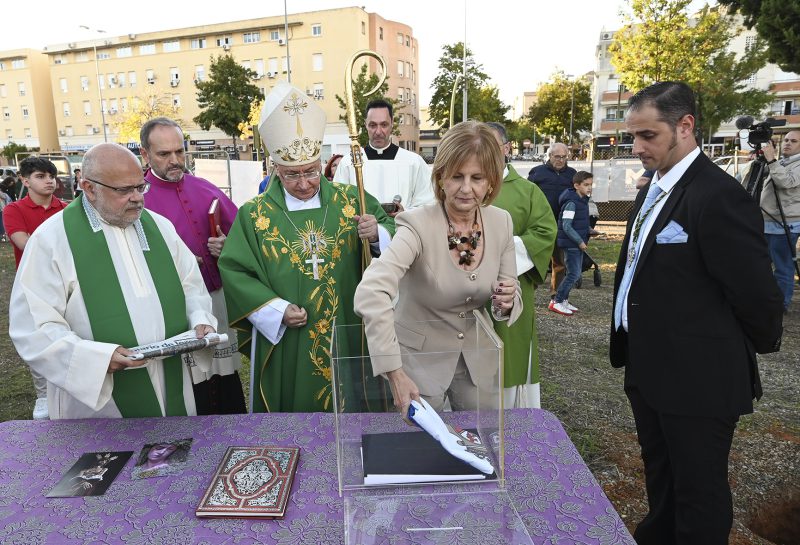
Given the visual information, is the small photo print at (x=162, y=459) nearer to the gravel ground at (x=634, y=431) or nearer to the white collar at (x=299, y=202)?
the white collar at (x=299, y=202)

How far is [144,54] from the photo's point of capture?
48562 millimetres

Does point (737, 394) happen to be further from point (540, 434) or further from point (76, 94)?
point (76, 94)

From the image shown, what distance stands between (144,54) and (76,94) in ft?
32.6

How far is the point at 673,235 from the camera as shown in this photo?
186 centimetres

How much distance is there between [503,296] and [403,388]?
0.58 m

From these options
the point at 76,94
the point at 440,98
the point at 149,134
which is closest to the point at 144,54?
the point at 76,94

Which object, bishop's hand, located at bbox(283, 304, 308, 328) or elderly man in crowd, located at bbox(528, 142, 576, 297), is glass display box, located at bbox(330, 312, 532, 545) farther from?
elderly man in crowd, located at bbox(528, 142, 576, 297)

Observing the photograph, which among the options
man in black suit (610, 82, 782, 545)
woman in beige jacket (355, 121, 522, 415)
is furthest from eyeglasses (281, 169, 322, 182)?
man in black suit (610, 82, 782, 545)

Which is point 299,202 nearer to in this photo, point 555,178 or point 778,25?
point 555,178

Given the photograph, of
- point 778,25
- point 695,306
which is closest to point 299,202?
point 695,306

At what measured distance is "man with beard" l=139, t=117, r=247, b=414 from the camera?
10.3 ft

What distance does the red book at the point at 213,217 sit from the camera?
122 inches

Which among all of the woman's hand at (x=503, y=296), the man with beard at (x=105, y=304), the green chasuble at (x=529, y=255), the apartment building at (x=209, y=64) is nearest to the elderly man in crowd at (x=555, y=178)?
the green chasuble at (x=529, y=255)

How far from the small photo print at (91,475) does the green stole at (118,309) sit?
18.2 inches
